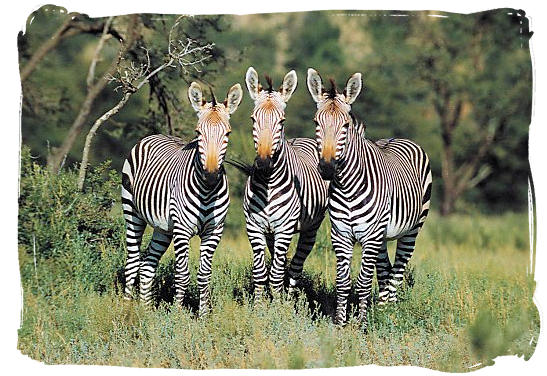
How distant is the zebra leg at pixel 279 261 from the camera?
22.7 ft

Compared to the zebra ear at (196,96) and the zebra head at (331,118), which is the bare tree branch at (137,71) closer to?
the zebra ear at (196,96)

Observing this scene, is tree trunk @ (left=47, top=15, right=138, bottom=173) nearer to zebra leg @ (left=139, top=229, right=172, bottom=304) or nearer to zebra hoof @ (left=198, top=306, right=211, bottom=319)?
zebra leg @ (left=139, top=229, right=172, bottom=304)

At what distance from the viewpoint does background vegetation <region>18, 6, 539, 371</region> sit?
21.7 ft

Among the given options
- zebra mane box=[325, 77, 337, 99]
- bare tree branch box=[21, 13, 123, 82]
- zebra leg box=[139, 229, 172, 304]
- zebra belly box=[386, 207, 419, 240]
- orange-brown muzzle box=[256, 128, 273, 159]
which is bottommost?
zebra leg box=[139, 229, 172, 304]

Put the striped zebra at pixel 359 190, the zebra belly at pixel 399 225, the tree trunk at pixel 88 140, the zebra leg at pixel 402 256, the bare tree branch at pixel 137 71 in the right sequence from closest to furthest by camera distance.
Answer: the striped zebra at pixel 359 190, the zebra belly at pixel 399 225, the bare tree branch at pixel 137 71, the tree trunk at pixel 88 140, the zebra leg at pixel 402 256

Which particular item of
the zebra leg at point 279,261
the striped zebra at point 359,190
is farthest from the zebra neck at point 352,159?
the zebra leg at point 279,261

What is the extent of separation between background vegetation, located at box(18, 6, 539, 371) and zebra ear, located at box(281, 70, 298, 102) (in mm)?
559

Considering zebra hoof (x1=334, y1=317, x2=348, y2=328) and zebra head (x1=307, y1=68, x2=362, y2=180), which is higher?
zebra head (x1=307, y1=68, x2=362, y2=180)

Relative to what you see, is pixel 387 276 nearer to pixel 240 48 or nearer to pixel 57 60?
pixel 240 48

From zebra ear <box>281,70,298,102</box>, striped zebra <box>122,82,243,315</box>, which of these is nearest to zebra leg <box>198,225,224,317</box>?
striped zebra <box>122,82,243,315</box>

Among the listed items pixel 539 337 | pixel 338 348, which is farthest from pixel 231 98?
pixel 539 337

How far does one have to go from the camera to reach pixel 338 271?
268 inches

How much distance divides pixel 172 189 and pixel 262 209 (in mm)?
721

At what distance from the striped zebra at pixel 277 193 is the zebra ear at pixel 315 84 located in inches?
5.4
